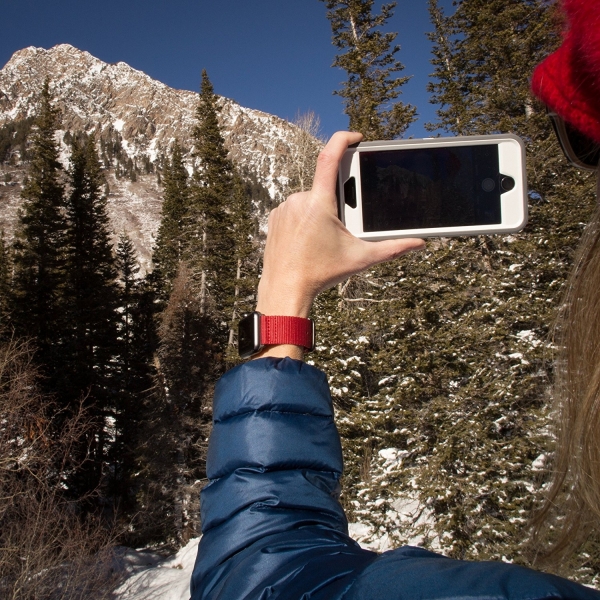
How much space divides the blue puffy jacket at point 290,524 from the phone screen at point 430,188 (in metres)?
0.82

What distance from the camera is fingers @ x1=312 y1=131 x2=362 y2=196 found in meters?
1.52

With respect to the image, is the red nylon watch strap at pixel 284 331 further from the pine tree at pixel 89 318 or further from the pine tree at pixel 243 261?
the pine tree at pixel 89 318

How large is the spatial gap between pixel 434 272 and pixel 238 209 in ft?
50.6

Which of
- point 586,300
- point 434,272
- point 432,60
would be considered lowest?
point 586,300

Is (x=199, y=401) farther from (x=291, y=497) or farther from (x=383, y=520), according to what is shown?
(x=291, y=497)

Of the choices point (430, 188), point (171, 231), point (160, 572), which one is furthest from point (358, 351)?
point (171, 231)

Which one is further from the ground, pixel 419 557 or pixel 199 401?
pixel 419 557

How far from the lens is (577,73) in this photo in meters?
0.96

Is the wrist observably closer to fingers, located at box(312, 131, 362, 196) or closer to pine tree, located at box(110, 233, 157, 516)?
fingers, located at box(312, 131, 362, 196)

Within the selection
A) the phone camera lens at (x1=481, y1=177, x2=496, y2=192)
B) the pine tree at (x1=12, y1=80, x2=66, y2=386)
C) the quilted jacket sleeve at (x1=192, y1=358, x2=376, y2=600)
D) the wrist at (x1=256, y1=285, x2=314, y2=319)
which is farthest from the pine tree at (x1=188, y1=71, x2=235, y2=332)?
the quilted jacket sleeve at (x1=192, y1=358, x2=376, y2=600)

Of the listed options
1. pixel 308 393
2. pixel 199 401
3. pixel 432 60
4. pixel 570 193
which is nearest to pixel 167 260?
pixel 199 401

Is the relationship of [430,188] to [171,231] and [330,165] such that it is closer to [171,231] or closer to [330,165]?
[330,165]

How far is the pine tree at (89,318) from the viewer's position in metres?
30.9

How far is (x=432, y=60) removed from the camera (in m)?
26.7
